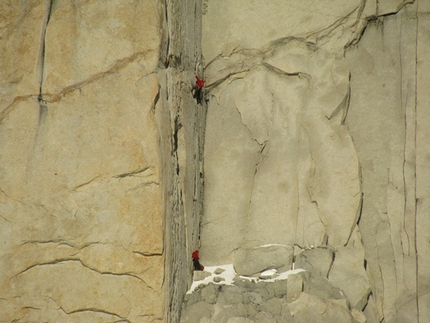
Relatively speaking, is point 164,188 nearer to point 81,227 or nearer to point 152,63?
point 81,227

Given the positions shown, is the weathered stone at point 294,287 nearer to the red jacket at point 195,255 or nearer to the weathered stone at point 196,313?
the weathered stone at point 196,313

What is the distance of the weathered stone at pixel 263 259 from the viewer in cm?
218

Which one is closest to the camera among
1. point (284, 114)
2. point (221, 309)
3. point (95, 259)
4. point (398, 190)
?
point (95, 259)

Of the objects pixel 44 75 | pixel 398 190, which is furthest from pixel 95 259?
pixel 398 190

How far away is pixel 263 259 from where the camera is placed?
2191mm

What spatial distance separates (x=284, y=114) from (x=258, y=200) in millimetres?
506

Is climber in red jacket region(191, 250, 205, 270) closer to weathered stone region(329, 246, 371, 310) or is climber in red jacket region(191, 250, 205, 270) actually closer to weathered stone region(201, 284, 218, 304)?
weathered stone region(201, 284, 218, 304)

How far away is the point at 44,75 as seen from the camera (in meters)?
1.73

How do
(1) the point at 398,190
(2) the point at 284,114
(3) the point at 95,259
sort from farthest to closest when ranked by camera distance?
(2) the point at 284,114 → (1) the point at 398,190 → (3) the point at 95,259

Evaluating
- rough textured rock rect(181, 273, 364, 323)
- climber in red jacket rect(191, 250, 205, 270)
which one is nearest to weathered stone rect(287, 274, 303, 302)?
rough textured rock rect(181, 273, 364, 323)

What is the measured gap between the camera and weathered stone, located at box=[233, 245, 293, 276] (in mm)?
2180

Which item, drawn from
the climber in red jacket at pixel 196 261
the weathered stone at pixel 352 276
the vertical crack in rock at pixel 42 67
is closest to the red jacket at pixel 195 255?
the climber in red jacket at pixel 196 261

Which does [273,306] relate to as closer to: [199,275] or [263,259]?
[263,259]

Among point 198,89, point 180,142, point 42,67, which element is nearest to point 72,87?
point 42,67
